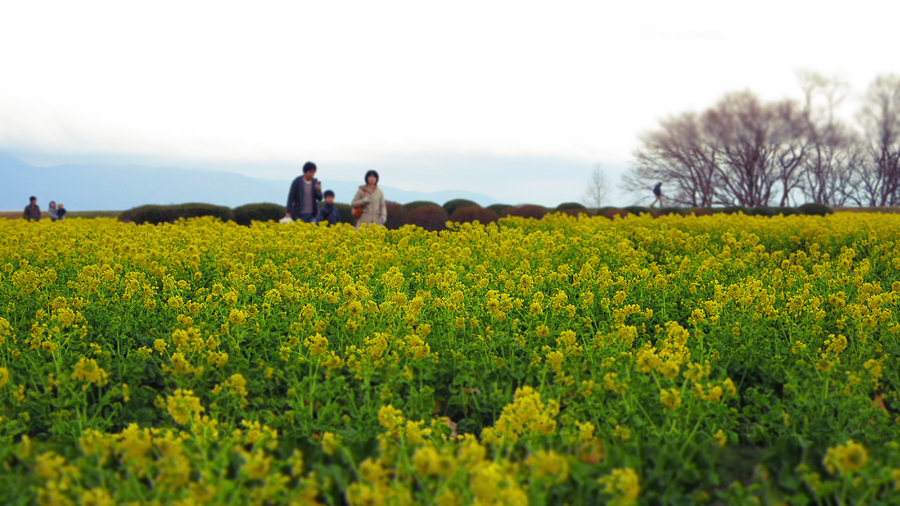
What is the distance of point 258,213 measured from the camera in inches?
920

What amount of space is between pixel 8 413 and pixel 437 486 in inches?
110

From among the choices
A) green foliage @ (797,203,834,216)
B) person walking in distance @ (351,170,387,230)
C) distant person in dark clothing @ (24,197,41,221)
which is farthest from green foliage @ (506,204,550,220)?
distant person in dark clothing @ (24,197,41,221)

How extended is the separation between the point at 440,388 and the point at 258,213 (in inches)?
797

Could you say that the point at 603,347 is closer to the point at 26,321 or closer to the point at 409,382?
the point at 409,382

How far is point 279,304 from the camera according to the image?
5.73 m

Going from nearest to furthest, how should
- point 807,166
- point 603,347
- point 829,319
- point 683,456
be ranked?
point 683,456 → point 603,347 → point 829,319 → point 807,166

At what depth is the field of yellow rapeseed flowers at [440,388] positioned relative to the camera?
2.66 metres

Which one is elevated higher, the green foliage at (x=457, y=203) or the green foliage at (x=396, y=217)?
the green foliage at (x=457, y=203)

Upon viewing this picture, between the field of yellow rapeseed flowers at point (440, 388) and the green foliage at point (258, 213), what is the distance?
15683 mm

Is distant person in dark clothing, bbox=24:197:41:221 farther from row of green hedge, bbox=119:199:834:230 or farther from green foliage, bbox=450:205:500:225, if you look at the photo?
green foliage, bbox=450:205:500:225

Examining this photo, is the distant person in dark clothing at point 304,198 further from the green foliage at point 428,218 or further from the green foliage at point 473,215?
the green foliage at point 473,215

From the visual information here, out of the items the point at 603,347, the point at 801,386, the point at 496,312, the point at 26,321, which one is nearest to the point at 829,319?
the point at 801,386

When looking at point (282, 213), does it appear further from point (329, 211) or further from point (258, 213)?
point (329, 211)

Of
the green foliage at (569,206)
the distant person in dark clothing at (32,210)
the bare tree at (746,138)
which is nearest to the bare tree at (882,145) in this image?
the bare tree at (746,138)
